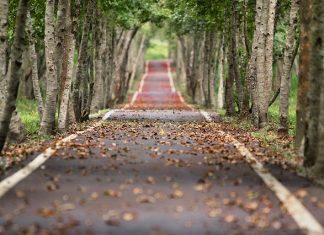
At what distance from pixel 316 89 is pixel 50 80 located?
28.3 ft

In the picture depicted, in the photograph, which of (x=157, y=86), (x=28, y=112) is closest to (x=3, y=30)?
(x=28, y=112)

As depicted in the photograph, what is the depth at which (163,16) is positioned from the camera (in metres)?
41.1

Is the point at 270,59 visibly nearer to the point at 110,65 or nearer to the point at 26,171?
the point at 26,171

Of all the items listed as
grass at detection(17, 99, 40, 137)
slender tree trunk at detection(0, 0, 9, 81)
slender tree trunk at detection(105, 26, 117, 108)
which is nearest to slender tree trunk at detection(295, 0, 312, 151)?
slender tree trunk at detection(0, 0, 9, 81)

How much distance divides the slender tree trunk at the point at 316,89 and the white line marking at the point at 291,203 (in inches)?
32.3

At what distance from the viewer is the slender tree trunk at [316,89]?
1126cm

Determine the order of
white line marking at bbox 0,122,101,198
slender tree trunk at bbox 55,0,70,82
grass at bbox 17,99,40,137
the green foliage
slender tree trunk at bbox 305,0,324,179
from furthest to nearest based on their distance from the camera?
1. the green foliage
2. grass at bbox 17,99,40,137
3. slender tree trunk at bbox 55,0,70,82
4. slender tree trunk at bbox 305,0,324,179
5. white line marking at bbox 0,122,101,198

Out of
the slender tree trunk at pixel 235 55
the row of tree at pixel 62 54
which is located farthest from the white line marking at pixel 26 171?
the slender tree trunk at pixel 235 55

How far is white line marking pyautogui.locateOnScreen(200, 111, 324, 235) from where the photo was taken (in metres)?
7.72

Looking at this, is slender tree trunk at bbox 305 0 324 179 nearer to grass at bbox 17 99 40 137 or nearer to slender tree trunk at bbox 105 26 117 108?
grass at bbox 17 99 40 137

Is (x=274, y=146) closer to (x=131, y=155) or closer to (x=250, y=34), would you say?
(x=131, y=155)

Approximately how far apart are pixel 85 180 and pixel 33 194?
1.25 meters

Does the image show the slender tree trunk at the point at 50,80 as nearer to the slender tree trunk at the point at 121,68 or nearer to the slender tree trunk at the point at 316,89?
the slender tree trunk at the point at 316,89

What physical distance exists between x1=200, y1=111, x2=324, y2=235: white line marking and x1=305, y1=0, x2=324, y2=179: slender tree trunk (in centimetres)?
82
